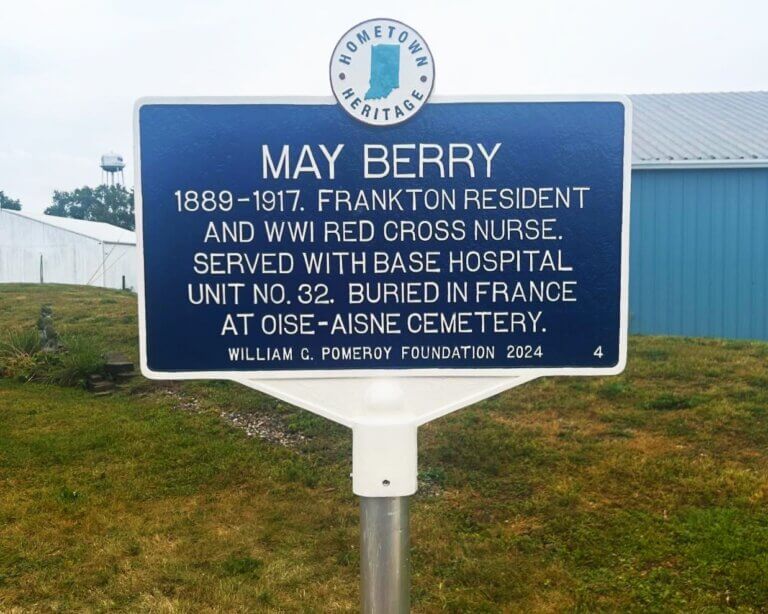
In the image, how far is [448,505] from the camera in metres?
4.57

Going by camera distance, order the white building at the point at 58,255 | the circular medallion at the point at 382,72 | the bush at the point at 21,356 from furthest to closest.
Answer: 1. the white building at the point at 58,255
2. the bush at the point at 21,356
3. the circular medallion at the point at 382,72

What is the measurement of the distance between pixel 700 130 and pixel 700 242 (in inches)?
95.7

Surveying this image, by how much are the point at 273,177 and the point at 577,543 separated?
2772 millimetres

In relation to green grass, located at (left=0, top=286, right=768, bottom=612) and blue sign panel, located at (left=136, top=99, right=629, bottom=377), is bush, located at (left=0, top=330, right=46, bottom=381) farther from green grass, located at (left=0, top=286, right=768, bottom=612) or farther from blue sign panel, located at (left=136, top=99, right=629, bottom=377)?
blue sign panel, located at (left=136, top=99, right=629, bottom=377)

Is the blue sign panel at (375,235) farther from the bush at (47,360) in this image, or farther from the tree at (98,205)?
the tree at (98,205)

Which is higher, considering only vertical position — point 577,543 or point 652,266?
point 652,266

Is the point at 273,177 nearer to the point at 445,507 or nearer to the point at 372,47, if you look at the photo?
the point at 372,47

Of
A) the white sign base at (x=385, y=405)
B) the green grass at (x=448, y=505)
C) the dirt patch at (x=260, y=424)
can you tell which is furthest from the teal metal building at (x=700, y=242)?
the white sign base at (x=385, y=405)

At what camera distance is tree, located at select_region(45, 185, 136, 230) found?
6061 cm

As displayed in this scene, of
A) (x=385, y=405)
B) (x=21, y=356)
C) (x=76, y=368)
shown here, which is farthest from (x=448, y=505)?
(x=21, y=356)

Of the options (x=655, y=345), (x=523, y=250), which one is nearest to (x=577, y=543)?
(x=523, y=250)

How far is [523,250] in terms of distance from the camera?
227cm

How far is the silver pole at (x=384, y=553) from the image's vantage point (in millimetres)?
2338

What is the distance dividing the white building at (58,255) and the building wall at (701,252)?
66.4 feet
